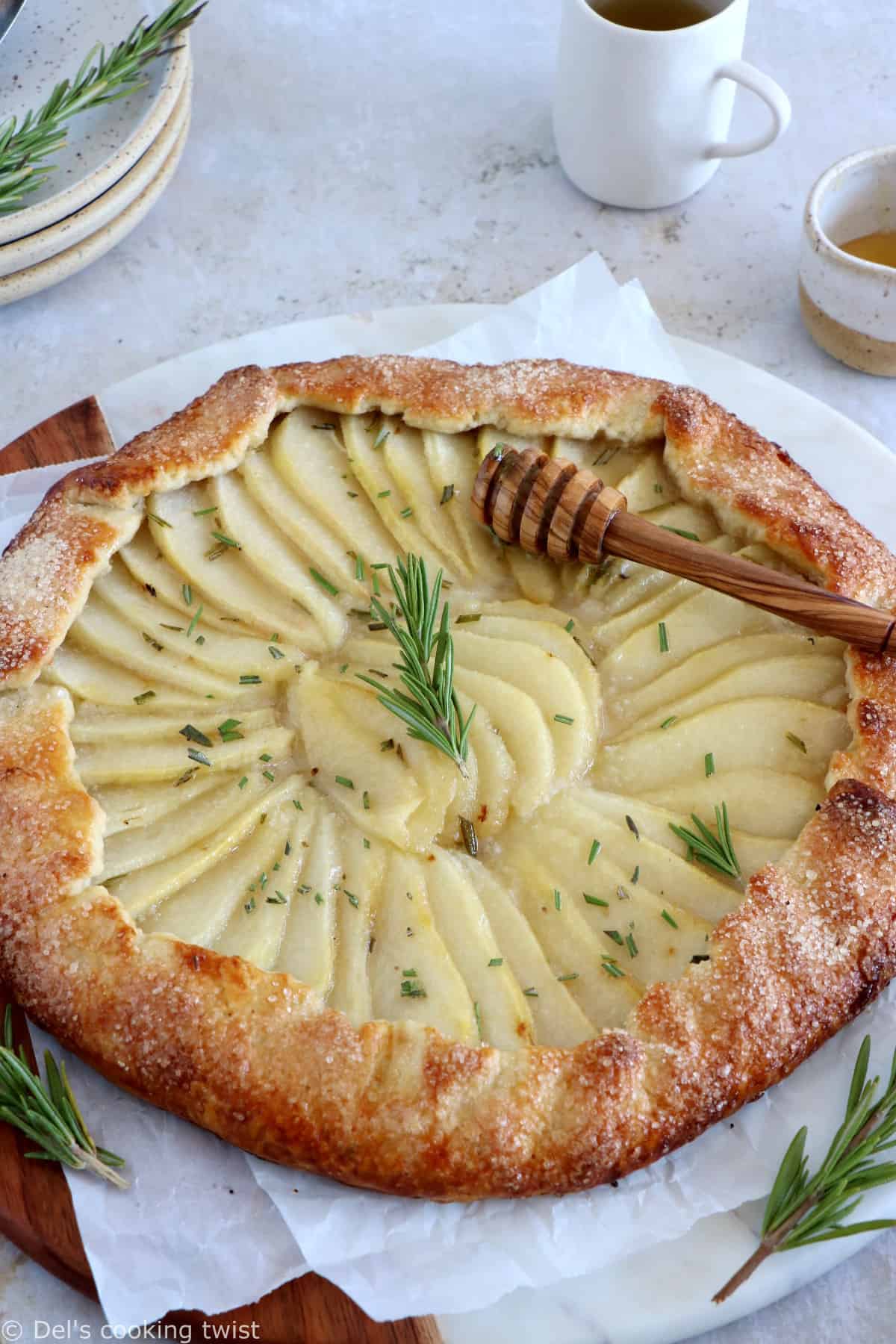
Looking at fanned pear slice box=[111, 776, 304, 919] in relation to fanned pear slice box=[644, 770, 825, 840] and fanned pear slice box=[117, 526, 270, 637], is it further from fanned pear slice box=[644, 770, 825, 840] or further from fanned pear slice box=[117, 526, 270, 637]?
fanned pear slice box=[644, 770, 825, 840]

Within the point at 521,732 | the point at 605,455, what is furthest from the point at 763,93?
the point at 521,732

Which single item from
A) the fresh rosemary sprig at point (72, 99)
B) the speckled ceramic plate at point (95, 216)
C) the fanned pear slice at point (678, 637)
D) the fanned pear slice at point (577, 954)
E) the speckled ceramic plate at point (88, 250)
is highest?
the fresh rosemary sprig at point (72, 99)

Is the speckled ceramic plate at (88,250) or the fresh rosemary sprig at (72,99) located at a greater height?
the fresh rosemary sprig at (72,99)

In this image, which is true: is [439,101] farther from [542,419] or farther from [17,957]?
[17,957]

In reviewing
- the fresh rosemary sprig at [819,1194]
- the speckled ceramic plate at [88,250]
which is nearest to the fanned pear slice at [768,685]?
the fresh rosemary sprig at [819,1194]

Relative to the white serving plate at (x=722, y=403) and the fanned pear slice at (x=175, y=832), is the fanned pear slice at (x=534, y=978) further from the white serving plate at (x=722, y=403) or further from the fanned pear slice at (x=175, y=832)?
the fanned pear slice at (x=175, y=832)

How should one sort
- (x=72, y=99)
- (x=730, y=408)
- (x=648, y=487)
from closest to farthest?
(x=648, y=487) < (x=730, y=408) < (x=72, y=99)

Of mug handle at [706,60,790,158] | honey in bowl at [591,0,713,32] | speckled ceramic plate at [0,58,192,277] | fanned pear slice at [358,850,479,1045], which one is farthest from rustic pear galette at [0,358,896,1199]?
honey in bowl at [591,0,713,32]

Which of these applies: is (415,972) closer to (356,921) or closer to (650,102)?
(356,921)
